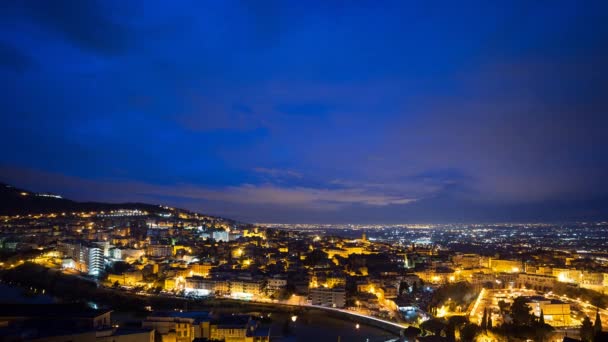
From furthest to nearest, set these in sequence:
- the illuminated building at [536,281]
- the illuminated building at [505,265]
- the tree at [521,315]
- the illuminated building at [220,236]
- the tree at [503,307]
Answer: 1. the illuminated building at [220,236]
2. the illuminated building at [505,265]
3. the illuminated building at [536,281]
4. the tree at [503,307]
5. the tree at [521,315]

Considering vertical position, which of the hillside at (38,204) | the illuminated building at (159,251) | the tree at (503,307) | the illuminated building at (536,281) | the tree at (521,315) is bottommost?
the illuminated building at (536,281)

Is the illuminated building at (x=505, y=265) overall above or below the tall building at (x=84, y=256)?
below

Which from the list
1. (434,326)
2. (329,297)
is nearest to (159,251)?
(329,297)

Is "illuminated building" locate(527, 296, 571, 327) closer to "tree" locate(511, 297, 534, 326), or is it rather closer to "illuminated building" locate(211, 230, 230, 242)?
"tree" locate(511, 297, 534, 326)

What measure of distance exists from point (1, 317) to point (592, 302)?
60.1 feet

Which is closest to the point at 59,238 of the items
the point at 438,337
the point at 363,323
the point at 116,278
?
the point at 116,278

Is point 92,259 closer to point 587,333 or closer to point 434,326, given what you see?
point 434,326

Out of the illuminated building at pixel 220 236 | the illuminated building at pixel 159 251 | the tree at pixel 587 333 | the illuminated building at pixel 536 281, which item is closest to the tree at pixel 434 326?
the tree at pixel 587 333

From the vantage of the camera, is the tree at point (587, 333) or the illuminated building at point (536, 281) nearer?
the tree at point (587, 333)

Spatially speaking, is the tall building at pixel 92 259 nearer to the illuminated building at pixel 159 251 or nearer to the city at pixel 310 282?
the city at pixel 310 282

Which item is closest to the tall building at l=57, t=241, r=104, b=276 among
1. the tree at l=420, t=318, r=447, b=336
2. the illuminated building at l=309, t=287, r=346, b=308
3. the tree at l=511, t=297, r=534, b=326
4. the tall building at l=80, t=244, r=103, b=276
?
the tall building at l=80, t=244, r=103, b=276

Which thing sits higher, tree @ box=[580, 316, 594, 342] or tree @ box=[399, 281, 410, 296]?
tree @ box=[580, 316, 594, 342]

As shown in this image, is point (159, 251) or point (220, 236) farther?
point (220, 236)

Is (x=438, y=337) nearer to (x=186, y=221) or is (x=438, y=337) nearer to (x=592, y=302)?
(x=592, y=302)
